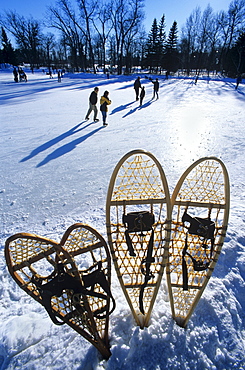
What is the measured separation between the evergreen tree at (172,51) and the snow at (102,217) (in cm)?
3541

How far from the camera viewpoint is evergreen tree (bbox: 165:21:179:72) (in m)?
37.9

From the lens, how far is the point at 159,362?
5.56ft

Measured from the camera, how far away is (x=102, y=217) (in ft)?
11.5

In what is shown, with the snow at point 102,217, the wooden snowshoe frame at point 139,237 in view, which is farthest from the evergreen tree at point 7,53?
the wooden snowshoe frame at point 139,237

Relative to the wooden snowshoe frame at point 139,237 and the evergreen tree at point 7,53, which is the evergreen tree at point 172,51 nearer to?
the evergreen tree at point 7,53

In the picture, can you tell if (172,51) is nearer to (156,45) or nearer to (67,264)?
(156,45)

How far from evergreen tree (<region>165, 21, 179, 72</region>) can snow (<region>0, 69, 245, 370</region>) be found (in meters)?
35.4

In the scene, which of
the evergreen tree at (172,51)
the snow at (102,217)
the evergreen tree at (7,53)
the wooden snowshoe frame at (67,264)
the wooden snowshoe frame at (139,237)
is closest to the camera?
the wooden snowshoe frame at (67,264)

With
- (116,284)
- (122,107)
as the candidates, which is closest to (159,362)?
(116,284)

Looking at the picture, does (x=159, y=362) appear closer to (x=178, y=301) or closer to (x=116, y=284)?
(x=178, y=301)

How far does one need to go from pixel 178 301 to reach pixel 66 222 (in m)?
2.14

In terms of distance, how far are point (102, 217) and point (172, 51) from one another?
44704mm

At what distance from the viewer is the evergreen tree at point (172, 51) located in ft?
124

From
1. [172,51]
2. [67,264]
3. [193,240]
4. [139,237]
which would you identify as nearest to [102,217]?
[139,237]
